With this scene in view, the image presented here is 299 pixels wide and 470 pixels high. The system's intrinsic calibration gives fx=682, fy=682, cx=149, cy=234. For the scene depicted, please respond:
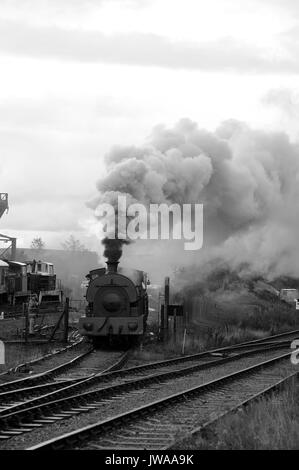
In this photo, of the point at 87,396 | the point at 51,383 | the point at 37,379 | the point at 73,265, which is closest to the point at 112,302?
the point at 37,379

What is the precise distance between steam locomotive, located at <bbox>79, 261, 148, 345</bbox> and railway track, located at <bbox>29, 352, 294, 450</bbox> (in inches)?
244

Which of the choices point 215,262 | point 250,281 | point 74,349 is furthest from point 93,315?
point 250,281

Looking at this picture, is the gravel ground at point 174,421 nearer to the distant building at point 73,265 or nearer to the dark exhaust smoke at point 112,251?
the dark exhaust smoke at point 112,251

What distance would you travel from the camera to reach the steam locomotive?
21938 mm

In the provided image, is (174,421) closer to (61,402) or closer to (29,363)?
(61,402)

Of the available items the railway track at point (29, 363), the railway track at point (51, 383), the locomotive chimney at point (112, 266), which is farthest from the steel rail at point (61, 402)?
the locomotive chimney at point (112, 266)

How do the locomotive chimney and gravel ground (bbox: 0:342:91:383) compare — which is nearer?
gravel ground (bbox: 0:342:91:383)

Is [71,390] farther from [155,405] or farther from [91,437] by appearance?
[91,437]

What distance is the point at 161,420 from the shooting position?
1102cm

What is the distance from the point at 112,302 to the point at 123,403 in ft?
30.9

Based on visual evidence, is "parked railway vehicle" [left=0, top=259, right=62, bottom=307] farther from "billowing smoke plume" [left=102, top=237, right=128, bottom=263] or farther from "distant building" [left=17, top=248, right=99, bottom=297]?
"distant building" [left=17, top=248, right=99, bottom=297]

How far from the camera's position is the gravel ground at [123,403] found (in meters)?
9.52

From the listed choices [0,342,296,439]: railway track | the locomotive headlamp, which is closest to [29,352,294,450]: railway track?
[0,342,296,439]: railway track
